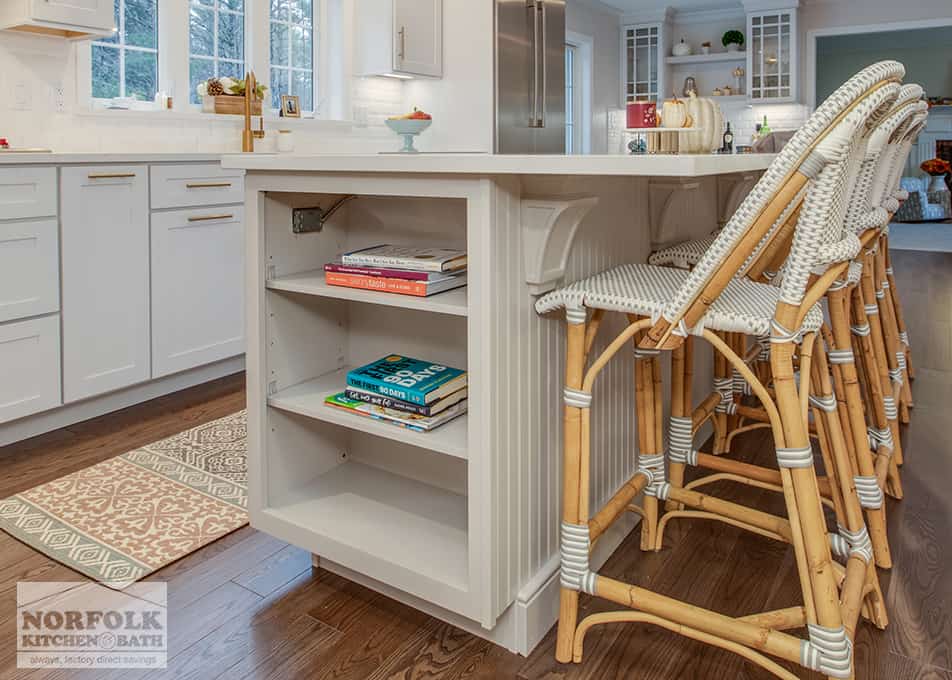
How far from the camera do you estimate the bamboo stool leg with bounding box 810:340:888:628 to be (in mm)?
1502

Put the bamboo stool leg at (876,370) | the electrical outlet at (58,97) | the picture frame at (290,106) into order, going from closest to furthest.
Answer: the bamboo stool leg at (876,370)
the electrical outlet at (58,97)
the picture frame at (290,106)

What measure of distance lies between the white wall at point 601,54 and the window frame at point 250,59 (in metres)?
3.32

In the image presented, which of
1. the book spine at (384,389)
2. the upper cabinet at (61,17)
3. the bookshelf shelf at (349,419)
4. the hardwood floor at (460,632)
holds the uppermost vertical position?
the upper cabinet at (61,17)

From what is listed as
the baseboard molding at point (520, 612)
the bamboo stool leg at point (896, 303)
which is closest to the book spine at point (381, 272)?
the baseboard molding at point (520, 612)

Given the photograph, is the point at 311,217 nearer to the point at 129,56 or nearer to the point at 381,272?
the point at 381,272

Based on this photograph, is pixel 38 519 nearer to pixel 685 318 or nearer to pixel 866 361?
pixel 685 318

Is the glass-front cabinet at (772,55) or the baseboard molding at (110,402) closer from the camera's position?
the baseboard molding at (110,402)

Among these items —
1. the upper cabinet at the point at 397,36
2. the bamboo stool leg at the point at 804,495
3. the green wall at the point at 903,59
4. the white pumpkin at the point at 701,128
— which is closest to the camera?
the bamboo stool leg at the point at 804,495

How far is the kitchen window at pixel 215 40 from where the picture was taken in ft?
12.7

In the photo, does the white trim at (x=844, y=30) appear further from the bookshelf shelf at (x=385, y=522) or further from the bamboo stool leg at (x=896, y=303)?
the bookshelf shelf at (x=385, y=522)

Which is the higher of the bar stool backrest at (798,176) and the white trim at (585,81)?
the white trim at (585,81)

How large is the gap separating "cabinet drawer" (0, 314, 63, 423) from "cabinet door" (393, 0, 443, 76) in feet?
8.75

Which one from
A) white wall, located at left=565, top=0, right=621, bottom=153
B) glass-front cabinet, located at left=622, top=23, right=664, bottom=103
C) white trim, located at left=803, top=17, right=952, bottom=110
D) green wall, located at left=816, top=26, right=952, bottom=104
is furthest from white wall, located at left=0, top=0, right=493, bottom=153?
green wall, located at left=816, top=26, right=952, bottom=104

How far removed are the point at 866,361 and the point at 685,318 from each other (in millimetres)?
1231
